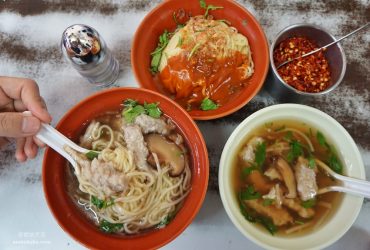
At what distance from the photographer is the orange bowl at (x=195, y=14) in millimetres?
1860

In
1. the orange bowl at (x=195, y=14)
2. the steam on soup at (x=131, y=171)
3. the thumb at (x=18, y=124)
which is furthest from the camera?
the orange bowl at (x=195, y=14)

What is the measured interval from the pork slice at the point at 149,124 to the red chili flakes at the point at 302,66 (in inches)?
28.0

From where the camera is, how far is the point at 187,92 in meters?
1.96

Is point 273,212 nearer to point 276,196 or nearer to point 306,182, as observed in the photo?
point 276,196

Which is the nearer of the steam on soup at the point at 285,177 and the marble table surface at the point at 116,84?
the steam on soup at the point at 285,177

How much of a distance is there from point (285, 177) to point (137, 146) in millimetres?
741

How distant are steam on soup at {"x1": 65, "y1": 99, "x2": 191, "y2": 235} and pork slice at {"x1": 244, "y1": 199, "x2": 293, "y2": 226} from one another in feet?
1.10

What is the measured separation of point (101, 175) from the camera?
1.59 metres

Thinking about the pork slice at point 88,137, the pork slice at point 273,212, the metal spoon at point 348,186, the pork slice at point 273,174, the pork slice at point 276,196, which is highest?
the pork slice at point 88,137

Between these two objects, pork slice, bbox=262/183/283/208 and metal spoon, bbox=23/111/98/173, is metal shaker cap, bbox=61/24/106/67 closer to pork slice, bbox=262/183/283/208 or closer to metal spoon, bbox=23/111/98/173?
metal spoon, bbox=23/111/98/173

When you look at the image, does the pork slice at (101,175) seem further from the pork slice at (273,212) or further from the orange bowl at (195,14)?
the pork slice at (273,212)

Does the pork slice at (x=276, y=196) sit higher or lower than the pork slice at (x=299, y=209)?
higher

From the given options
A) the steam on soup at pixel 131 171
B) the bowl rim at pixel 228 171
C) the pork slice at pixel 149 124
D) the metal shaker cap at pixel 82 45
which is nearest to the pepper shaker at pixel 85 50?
the metal shaker cap at pixel 82 45

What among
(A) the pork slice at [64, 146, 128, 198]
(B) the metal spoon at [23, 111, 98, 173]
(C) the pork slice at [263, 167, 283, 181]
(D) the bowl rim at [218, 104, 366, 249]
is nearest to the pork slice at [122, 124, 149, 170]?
(A) the pork slice at [64, 146, 128, 198]
